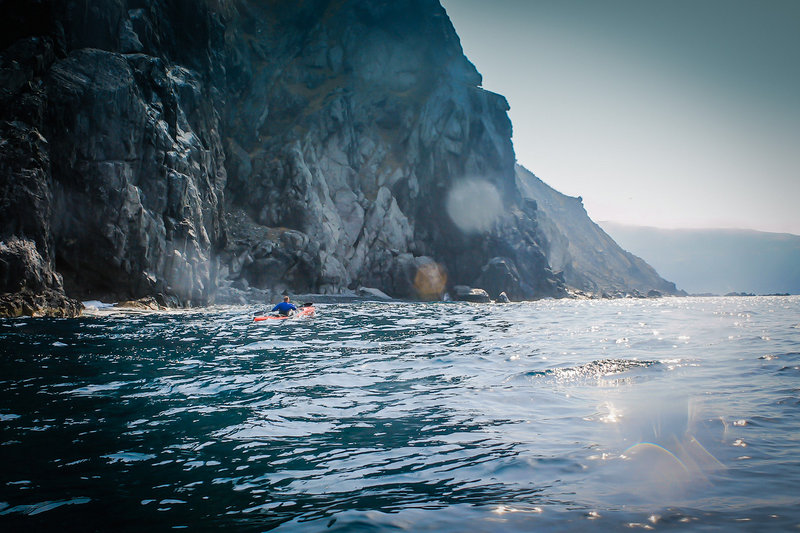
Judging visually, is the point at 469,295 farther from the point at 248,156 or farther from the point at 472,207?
the point at 248,156

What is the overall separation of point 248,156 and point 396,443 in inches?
2772

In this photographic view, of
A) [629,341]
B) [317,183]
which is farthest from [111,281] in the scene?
[317,183]

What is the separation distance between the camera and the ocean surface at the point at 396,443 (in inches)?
162

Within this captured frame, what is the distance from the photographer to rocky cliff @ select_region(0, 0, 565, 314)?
95.9 ft

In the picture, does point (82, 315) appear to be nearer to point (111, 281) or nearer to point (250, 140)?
point (111, 281)

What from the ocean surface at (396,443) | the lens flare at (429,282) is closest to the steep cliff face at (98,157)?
the ocean surface at (396,443)

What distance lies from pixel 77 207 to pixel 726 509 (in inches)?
1468

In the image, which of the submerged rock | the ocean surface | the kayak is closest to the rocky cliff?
the submerged rock

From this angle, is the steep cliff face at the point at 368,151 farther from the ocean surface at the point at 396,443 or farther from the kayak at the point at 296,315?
the ocean surface at the point at 396,443

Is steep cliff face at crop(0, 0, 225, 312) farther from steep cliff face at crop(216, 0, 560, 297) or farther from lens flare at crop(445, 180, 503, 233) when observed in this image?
lens flare at crop(445, 180, 503, 233)

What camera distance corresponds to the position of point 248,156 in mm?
69312

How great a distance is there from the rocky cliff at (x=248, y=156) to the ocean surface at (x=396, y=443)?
61.3 feet

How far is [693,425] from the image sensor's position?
21.7 feet

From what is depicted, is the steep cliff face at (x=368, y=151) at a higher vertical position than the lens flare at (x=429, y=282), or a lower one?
higher
